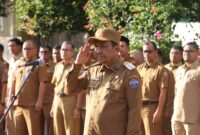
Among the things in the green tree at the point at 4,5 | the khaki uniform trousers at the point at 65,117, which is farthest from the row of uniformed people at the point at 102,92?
the green tree at the point at 4,5

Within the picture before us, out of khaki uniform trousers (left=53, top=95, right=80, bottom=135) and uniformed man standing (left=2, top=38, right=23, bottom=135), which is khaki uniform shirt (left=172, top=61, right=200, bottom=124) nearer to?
khaki uniform trousers (left=53, top=95, right=80, bottom=135)

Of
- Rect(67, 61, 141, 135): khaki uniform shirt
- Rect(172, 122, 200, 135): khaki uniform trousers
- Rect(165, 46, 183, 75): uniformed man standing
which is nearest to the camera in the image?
Rect(67, 61, 141, 135): khaki uniform shirt

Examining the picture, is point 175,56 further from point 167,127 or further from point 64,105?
point 64,105

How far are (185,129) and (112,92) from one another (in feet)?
9.70

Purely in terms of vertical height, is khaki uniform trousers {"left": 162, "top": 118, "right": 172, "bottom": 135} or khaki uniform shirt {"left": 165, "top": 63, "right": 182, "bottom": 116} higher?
khaki uniform shirt {"left": 165, "top": 63, "right": 182, "bottom": 116}

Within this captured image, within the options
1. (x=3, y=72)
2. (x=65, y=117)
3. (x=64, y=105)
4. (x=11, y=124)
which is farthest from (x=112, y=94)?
(x=3, y=72)

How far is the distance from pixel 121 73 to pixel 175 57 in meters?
4.03

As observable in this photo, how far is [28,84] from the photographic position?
10.1 meters

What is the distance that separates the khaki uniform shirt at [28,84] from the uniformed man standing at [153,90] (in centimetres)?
160

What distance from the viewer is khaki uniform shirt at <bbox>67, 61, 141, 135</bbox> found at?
6090mm

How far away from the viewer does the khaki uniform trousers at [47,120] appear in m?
10.9

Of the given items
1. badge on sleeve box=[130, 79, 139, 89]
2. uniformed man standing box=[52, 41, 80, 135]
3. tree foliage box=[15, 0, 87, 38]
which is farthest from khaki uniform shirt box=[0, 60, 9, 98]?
badge on sleeve box=[130, 79, 139, 89]

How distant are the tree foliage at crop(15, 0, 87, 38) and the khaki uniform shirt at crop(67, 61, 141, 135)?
30.9 feet

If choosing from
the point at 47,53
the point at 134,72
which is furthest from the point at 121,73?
the point at 47,53
